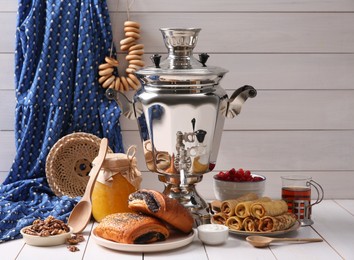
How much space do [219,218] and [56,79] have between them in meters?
0.81

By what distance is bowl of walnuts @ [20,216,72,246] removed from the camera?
201 centimetres

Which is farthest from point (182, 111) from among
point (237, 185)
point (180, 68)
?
point (237, 185)

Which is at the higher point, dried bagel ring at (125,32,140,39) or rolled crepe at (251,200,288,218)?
dried bagel ring at (125,32,140,39)

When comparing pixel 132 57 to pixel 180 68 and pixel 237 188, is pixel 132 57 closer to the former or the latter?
pixel 180 68

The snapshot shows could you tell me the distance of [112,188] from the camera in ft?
7.33

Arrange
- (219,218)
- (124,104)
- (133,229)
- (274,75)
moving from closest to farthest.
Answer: (133,229), (219,218), (124,104), (274,75)

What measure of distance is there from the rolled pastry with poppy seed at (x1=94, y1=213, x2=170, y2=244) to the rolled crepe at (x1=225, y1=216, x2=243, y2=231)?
0.20 metres

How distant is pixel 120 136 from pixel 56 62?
0.34 meters

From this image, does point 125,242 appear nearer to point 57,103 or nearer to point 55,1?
point 57,103

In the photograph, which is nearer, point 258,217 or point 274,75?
point 258,217

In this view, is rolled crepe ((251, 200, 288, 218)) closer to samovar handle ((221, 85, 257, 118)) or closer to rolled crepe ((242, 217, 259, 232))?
rolled crepe ((242, 217, 259, 232))

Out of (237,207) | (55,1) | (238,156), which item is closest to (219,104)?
(237,207)

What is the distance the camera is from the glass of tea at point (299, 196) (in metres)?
2.24

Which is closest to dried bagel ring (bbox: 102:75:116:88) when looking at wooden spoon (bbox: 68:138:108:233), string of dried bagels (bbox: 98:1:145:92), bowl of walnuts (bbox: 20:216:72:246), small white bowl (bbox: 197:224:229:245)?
string of dried bagels (bbox: 98:1:145:92)
